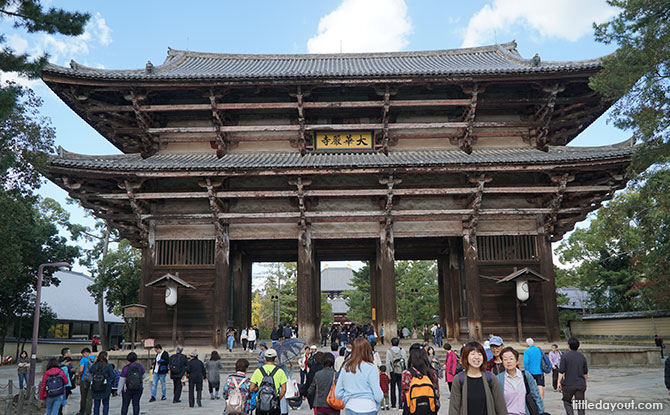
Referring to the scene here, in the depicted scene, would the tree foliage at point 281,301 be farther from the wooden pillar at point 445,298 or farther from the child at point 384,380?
the child at point 384,380

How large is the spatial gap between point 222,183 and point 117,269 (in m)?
19.5

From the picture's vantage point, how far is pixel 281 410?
265 inches

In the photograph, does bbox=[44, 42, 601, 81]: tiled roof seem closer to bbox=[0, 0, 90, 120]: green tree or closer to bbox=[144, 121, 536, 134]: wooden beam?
bbox=[144, 121, 536, 134]: wooden beam

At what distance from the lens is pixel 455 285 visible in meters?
21.5

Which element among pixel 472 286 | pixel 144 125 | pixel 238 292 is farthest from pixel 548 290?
pixel 144 125

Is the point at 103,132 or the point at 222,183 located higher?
the point at 103,132

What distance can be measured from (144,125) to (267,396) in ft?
50.5

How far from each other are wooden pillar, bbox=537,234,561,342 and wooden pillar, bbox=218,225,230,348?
1217 cm

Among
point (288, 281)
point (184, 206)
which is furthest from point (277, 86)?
point (288, 281)

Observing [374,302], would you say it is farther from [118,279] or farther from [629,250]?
[629,250]

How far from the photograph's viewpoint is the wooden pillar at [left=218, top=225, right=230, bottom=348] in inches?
703

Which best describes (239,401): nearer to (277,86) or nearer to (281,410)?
(281,410)

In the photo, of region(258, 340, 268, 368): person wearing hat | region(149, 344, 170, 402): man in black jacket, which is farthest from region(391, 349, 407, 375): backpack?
region(149, 344, 170, 402): man in black jacket

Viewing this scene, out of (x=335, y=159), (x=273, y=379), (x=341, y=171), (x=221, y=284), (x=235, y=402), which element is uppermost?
(x=335, y=159)
